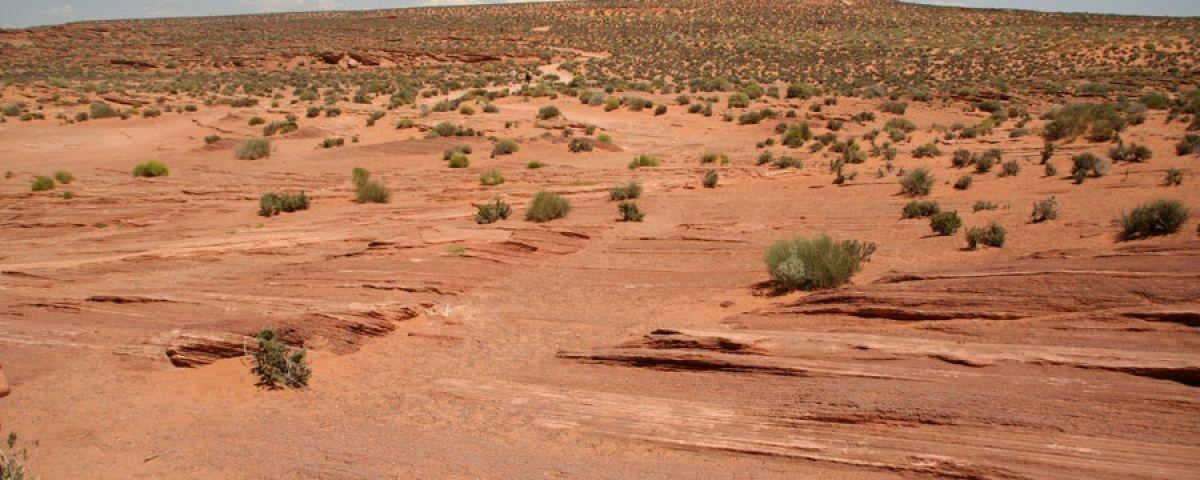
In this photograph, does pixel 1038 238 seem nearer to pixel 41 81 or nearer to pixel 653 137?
pixel 653 137

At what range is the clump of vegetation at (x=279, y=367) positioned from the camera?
7.59 meters

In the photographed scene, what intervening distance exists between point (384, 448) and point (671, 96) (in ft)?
117

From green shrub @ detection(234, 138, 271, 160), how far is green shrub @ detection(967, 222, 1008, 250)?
22551 mm

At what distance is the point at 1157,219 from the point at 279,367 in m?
12.0

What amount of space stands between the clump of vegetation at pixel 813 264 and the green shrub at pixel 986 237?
239 centimetres

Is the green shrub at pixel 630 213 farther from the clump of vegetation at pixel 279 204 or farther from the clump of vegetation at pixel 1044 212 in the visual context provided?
the clump of vegetation at pixel 279 204

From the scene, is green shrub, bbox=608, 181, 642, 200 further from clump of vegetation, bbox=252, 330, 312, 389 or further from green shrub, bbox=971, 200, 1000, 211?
clump of vegetation, bbox=252, 330, 312, 389

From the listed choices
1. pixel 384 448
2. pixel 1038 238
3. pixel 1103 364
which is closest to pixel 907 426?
pixel 1103 364

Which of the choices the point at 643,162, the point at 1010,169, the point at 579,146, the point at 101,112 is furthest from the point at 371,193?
the point at 101,112

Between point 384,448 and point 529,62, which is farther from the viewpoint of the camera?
point 529,62

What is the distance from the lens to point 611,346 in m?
8.14

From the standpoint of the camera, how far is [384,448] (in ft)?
19.9

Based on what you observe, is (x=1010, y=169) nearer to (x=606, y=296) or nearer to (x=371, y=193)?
(x=606, y=296)

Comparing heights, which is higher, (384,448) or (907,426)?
(907,426)
